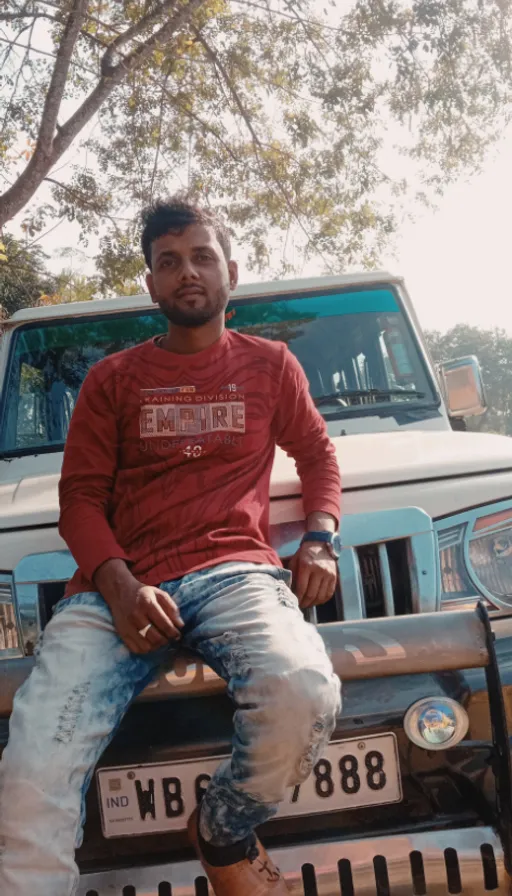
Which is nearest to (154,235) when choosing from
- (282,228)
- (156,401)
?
(156,401)

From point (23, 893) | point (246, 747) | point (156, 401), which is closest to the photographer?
point (23, 893)

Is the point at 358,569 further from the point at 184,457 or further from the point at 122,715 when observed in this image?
the point at 122,715

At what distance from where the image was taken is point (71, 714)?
5.97 feet

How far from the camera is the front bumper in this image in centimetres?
189

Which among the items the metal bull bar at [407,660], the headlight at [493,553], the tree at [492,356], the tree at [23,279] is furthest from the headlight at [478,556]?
the tree at [492,356]

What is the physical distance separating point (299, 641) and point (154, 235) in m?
1.26

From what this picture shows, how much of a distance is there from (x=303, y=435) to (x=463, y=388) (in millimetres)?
1287

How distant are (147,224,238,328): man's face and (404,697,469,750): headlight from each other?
1.19 metres

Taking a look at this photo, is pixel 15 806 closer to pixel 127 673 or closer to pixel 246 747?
pixel 127 673

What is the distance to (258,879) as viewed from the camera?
1823 millimetres

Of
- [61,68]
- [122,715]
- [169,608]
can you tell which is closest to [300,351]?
[169,608]

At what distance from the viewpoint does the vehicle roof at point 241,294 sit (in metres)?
3.54

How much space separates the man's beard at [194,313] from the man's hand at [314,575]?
0.71 m

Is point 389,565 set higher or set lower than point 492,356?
lower
